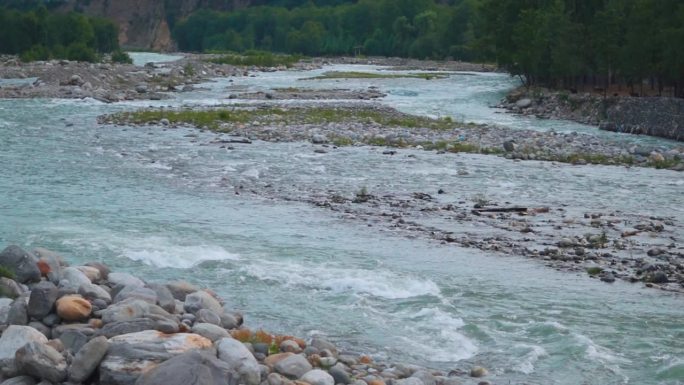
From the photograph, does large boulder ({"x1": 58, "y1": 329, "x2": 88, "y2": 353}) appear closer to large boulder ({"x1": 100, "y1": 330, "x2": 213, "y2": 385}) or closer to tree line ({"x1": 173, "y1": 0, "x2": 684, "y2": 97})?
large boulder ({"x1": 100, "y1": 330, "x2": 213, "y2": 385})

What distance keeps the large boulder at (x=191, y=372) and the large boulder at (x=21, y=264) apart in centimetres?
457

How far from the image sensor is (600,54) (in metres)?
55.6

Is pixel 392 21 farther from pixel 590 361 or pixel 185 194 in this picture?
pixel 590 361

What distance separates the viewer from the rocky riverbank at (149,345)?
9.56 meters

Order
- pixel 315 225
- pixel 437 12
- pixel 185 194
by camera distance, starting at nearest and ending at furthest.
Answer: pixel 315 225
pixel 185 194
pixel 437 12

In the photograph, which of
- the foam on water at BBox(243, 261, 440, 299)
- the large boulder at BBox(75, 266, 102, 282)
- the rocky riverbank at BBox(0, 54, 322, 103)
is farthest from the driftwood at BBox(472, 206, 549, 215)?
the rocky riverbank at BBox(0, 54, 322, 103)

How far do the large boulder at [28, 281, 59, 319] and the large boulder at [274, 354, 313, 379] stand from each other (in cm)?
289

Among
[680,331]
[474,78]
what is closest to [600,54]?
[474,78]

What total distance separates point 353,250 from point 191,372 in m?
8.91

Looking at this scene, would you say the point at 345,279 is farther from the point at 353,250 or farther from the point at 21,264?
the point at 21,264

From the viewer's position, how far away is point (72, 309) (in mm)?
11148

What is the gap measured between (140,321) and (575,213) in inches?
531

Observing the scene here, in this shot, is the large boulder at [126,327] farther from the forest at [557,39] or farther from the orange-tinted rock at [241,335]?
the forest at [557,39]

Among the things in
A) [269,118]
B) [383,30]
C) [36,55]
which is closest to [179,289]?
[269,118]
